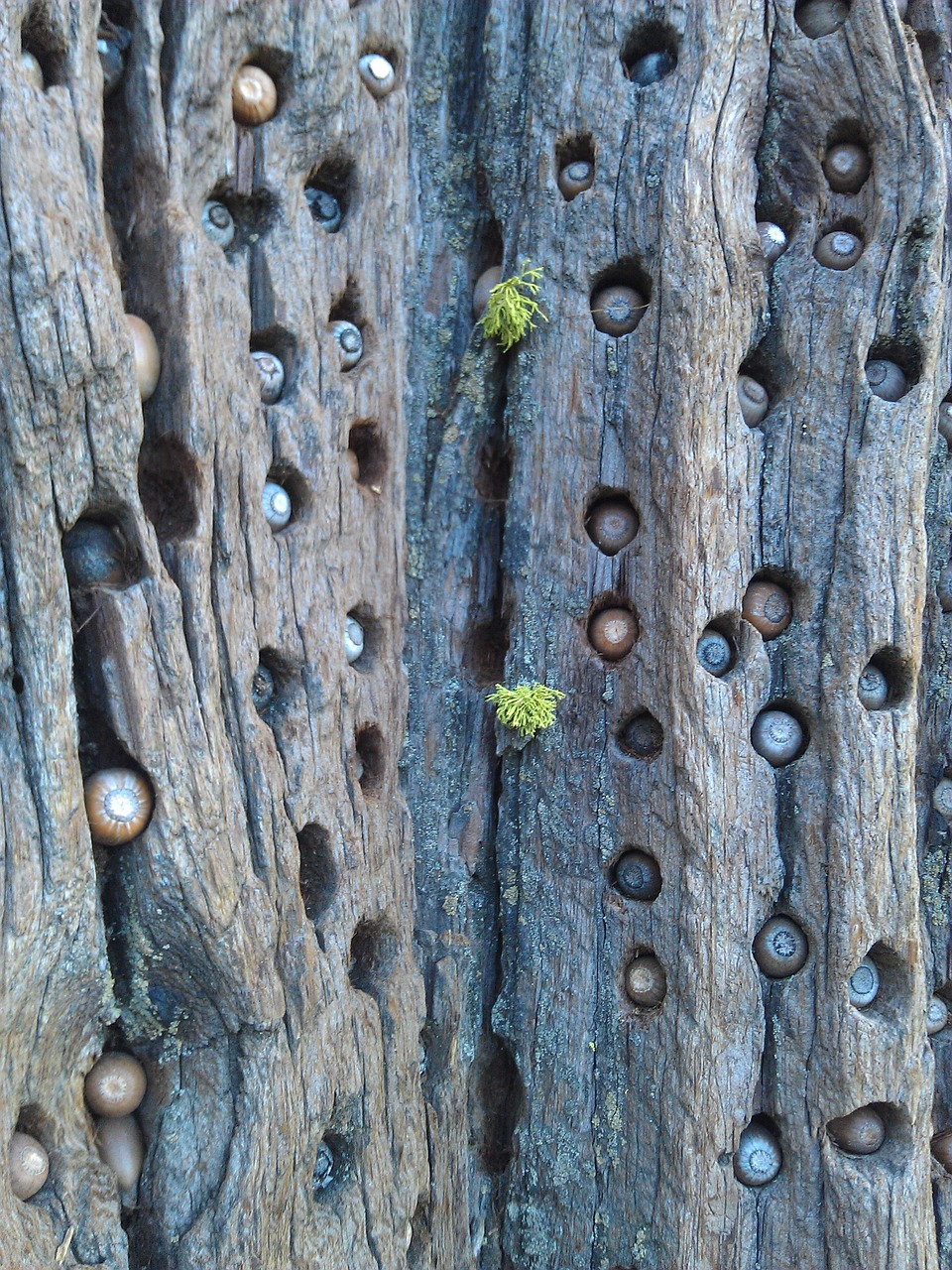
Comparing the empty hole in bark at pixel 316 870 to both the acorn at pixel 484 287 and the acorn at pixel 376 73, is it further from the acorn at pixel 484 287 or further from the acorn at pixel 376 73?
Answer: the acorn at pixel 376 73

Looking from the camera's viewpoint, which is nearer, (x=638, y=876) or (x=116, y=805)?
(x=116, y=805)

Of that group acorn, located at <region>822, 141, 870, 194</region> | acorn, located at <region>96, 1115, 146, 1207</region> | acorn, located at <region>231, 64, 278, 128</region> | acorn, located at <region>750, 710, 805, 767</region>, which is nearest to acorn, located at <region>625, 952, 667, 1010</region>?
acorn, located at <region>750, 710, 805, 767</region>

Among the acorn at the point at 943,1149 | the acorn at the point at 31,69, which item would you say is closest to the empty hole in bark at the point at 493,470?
the acorn at the point at 31,69

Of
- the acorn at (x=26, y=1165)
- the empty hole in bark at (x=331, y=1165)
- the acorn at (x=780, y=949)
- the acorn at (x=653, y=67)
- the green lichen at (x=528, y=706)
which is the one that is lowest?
the empty hole in bark at (x=331, y=1165)

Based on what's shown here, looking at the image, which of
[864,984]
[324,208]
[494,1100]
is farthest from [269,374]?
[864,984]

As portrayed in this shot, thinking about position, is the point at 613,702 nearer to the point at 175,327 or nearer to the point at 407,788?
the point at 407,788

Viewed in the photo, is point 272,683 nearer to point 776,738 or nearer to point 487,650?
point 487,650

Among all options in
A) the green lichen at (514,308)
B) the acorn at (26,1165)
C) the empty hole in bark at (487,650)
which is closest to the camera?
the acorn at (26,1165)
